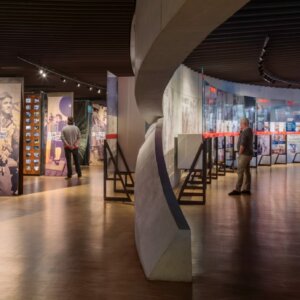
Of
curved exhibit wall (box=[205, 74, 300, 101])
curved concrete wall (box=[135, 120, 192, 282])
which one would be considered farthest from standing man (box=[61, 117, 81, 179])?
curved concrete wall (box=[135, 120, 192, 282])

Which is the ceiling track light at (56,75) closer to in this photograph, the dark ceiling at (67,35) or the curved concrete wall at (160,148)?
the dark ceiling at (67,35)

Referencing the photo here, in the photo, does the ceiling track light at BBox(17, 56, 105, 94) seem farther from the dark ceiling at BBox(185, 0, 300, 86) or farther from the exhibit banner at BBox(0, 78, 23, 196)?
the dark ceiling at BBox(185, 0, 300, 86)

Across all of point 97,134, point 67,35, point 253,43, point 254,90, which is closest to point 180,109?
point 253,43

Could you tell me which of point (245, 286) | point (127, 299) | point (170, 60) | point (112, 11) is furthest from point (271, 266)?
point (112, 11)

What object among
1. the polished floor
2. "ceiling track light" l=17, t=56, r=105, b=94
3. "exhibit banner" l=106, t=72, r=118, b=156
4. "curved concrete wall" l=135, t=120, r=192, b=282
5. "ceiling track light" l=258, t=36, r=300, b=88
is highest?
"ceiling track light" l=258, t=36, r=300, b=88

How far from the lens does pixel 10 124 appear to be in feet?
30.1

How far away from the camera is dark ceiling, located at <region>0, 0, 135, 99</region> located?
21.7 feet

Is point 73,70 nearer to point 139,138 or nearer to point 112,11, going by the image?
point 139,138

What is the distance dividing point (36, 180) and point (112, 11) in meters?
6.97

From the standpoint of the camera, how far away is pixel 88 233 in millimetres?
5828

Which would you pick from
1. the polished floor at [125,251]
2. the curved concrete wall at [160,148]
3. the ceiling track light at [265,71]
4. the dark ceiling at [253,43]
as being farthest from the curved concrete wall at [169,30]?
the ceiling track light at [265,71]

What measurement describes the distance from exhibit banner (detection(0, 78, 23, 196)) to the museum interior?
24 millimetres

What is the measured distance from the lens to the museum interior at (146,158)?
3.89 metres

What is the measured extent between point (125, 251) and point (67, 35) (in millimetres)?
4930
